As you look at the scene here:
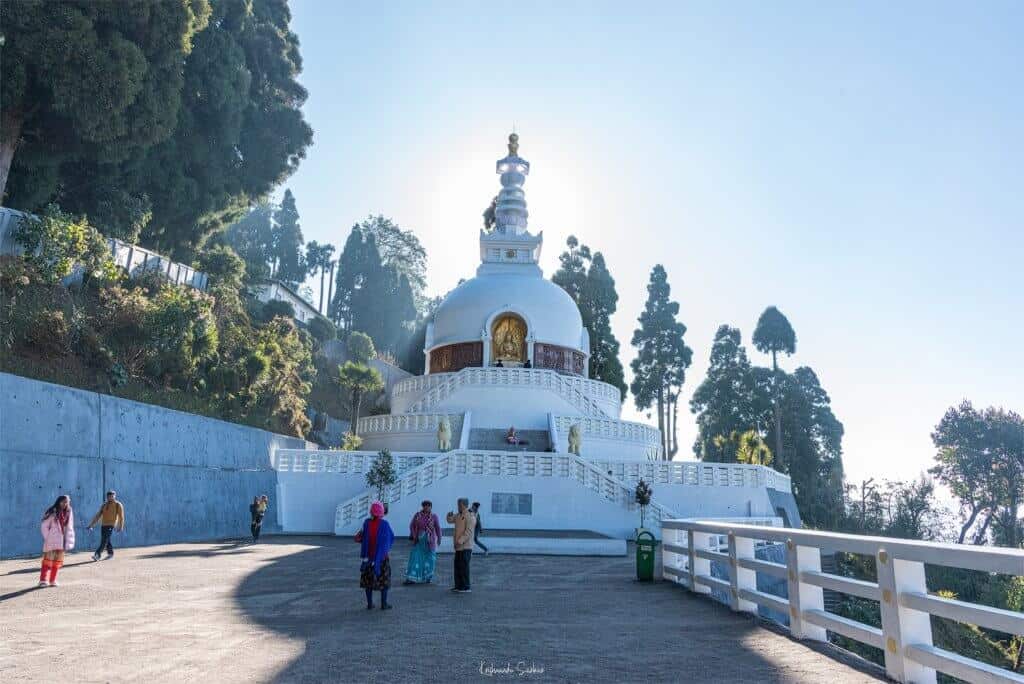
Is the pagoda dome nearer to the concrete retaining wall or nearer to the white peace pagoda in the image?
the white peace pagoda

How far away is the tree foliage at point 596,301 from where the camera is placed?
162 feet

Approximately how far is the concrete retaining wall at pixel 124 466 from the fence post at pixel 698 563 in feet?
43.8

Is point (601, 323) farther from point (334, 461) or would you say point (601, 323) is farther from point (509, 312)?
point (334, 461)

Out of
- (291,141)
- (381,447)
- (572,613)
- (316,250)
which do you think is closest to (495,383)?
(381,447)

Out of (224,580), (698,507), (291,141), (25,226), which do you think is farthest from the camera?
(291,141)

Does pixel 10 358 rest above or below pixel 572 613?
above

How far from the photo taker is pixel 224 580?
12156mm

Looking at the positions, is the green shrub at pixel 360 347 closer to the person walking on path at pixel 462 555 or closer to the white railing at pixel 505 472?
the white railing at pixel 505 472

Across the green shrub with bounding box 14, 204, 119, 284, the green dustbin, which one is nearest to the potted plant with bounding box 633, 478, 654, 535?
the green dustbin

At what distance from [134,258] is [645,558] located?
78.8 feet

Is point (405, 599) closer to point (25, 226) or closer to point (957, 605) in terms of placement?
point (957, 605)

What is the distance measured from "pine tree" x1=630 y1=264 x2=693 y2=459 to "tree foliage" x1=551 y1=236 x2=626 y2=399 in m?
3.02

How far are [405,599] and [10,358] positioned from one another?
13.0 metres

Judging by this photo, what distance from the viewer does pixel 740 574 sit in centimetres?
979
